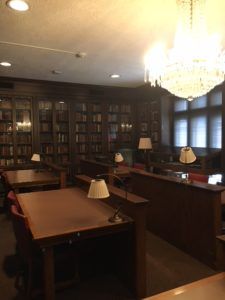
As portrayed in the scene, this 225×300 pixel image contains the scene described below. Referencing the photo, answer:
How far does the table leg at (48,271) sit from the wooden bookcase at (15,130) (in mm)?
4628

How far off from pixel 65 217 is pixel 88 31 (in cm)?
233

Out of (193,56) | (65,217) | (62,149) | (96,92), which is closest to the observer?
(65,217)

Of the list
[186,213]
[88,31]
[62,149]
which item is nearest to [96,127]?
[62,149]

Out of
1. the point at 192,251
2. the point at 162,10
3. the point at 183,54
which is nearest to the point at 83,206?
the point at 192,251

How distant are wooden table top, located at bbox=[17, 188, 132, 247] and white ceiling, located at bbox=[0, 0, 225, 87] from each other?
2053 millimetres

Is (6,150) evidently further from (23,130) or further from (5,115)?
(5,115)

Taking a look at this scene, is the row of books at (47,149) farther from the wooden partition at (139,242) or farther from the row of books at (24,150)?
the wooden partition at (139,242)

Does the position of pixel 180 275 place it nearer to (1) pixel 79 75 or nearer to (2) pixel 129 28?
(2) pixel 129 28

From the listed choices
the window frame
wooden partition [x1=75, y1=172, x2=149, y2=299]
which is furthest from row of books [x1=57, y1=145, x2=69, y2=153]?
wooden partition [x1=75, y1=172, x2=149, y2=299]

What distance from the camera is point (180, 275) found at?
2.64 meters

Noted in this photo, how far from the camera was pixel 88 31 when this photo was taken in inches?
131

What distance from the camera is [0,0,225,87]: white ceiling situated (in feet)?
8.90

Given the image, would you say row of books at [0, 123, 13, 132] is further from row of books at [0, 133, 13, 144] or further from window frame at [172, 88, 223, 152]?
window frame at [172, 88, 223, 152]

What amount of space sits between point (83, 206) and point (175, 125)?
14.5 feet
